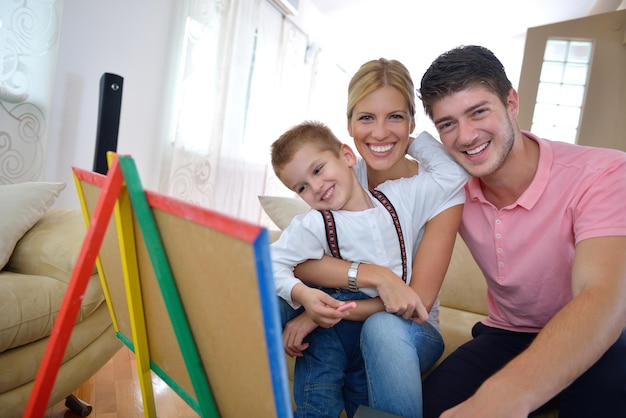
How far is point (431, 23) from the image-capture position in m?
5.60

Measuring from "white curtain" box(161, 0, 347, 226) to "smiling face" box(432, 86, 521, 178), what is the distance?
90.9 inches

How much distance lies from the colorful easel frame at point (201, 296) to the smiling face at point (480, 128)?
0.95 meters

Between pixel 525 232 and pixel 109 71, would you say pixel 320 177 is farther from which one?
pixel 109 71

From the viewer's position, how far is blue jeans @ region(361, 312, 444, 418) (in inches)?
36.9

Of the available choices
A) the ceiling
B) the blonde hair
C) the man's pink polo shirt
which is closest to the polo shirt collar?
the man's pink polo shirt

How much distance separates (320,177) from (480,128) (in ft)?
1.61

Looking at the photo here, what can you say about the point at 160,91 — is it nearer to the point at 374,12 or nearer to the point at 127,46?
the point at 127,46

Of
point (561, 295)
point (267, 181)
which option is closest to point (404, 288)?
point (561, 295)

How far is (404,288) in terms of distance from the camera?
1.10m

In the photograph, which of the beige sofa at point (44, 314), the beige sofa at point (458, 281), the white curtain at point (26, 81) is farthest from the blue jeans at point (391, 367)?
the white curtain at point (26, 81)

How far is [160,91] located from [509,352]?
2818 millimetres

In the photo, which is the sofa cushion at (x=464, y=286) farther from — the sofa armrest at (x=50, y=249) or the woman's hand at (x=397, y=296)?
the sofa armrest at (x=50, y=249)

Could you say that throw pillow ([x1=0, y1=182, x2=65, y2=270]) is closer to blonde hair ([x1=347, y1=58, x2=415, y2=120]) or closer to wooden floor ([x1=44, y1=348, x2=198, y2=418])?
wooden floor ([x1=44, y1=348, x2=198, y2=418])

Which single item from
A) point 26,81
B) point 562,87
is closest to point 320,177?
point 26,81
